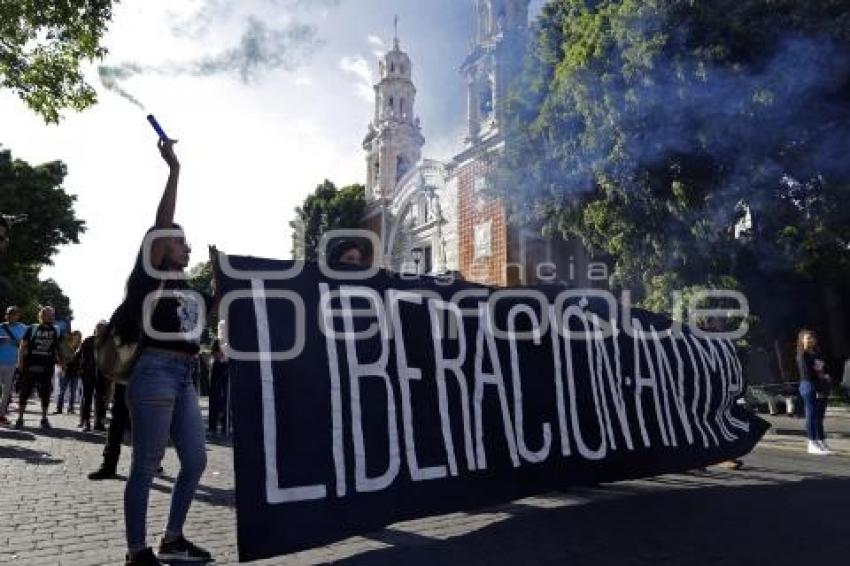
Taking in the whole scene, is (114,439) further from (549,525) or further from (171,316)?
(549,525)

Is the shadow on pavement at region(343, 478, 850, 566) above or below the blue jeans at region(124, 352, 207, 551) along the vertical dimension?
below

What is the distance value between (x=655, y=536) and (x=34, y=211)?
131ft

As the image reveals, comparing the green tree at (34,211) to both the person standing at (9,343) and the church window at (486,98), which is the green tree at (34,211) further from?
the person standing at (9,343)

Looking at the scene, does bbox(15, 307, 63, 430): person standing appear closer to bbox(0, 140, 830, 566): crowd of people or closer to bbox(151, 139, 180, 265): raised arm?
bbox(0, 140, 830, 566): crowd of people

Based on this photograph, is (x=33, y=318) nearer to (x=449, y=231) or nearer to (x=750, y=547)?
(x=449, y=231)

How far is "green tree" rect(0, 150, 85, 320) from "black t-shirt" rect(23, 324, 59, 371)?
1112 inches

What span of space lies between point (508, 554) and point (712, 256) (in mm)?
17026

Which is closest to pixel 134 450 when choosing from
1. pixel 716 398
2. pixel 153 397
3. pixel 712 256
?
pixel 153 397

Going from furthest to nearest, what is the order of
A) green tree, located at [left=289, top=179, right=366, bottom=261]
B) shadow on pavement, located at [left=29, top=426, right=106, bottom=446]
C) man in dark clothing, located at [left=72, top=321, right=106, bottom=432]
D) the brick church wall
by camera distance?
green tree, located at [left=289, top=179, right=366, bottom=261] < the brick church wall < man in dark clothing, located at [left=72, top=321, right=106, bottom=432] < shadow on pavement, located at [left=29, top=426, right=106, bottom=446]

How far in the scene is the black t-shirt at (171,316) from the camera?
11.6ft

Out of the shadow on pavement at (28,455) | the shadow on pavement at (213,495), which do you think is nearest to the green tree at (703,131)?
the shadow on pavement at (213,495)

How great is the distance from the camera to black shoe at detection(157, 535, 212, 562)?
144 inches

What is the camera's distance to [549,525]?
4586mm

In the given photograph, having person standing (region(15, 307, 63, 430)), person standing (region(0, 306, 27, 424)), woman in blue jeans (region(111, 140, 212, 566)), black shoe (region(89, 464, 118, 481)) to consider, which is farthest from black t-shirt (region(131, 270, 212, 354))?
person standing (region(0, 306, 27, 424))
